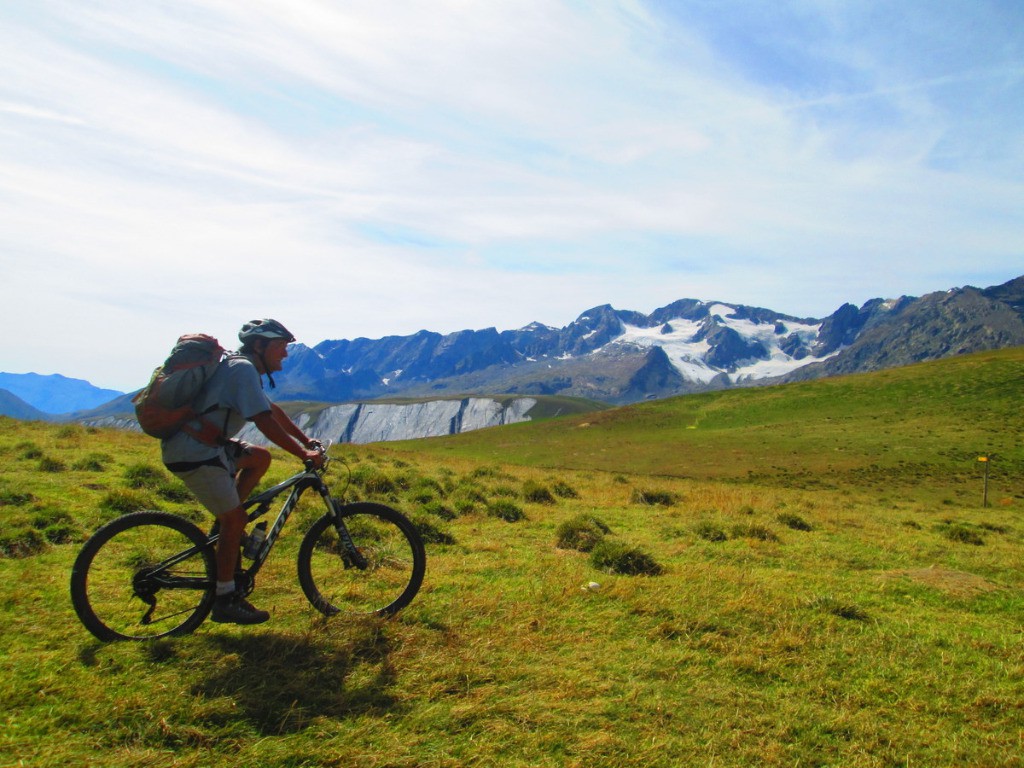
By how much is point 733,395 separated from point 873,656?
92.9m

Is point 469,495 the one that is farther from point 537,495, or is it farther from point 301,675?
point 301,675

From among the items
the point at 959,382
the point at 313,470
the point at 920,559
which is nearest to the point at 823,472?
the point at 920,559

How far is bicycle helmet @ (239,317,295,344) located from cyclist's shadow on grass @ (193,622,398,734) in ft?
9.51

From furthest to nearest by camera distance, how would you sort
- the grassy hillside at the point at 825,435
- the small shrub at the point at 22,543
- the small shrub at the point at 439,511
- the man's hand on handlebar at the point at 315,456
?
the grassy hillside at the point at 825,435 → the small shrub at the point at 439,511 → the small shrub at the point at 22,543 → the man's hand on handlebar at the point at 315,456

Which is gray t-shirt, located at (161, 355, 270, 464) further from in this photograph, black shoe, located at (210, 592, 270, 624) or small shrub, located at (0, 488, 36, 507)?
small shrub, located at (0, 488, 36, 507)

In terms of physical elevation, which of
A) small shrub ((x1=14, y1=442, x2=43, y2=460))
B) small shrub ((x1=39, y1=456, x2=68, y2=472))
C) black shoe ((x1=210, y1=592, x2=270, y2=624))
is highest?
small shrub ((x1=14, y1=442, x2=43, y2=460))

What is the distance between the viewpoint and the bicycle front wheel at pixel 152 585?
5.35 meters

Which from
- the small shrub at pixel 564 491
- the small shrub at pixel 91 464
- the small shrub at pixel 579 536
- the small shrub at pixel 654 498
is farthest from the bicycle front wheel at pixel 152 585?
the small shrub at pixel 654 498

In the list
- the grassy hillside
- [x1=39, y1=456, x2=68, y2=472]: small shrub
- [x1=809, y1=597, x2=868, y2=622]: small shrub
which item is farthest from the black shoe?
the grassy hillside

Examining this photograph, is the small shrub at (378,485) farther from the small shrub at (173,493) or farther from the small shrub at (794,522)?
the small shrub at (794,522)

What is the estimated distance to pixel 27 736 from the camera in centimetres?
388

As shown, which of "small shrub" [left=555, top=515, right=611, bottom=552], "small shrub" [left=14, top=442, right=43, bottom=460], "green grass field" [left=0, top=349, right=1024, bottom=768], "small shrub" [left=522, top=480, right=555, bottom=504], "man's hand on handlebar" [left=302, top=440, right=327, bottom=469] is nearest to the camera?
"green grass field" [left=0, top=349, right=1024, bottom=768]

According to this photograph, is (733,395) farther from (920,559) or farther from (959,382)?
(920,559)

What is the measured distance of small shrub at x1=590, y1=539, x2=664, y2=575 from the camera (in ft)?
28.6
